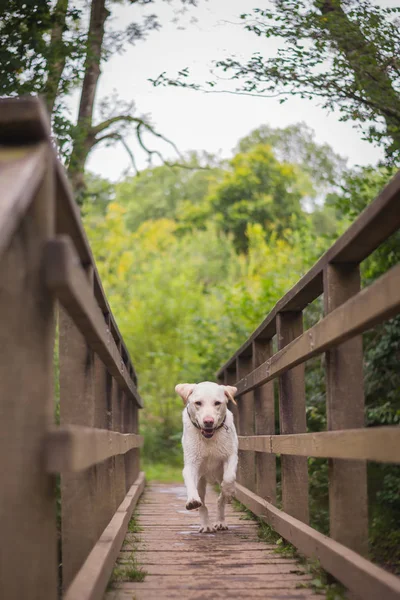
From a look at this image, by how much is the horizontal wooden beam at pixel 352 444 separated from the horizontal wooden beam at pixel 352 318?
0.37 metres

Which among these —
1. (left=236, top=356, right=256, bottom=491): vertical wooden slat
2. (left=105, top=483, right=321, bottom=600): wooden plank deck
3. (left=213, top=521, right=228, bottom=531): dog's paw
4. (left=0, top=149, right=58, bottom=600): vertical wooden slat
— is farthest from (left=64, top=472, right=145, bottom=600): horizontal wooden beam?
(left=236, top=356, right=256, bottom=491): vertical wooden slat

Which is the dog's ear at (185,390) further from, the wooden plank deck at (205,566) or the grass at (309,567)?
the grass at (309,567)

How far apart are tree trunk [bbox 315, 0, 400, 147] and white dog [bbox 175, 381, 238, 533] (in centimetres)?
284

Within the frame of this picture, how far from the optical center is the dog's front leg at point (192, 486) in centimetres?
524

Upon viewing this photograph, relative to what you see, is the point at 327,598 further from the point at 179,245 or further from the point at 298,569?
the point at 179,245

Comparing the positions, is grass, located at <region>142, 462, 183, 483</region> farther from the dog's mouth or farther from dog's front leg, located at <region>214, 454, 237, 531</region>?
the dog's mouth

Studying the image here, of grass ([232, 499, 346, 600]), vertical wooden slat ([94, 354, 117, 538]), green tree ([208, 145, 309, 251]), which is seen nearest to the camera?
grass ([232, 499, 346, 600])

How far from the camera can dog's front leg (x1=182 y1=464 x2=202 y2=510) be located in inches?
206

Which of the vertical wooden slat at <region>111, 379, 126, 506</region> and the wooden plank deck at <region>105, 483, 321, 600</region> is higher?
the vertical wooden slat at <region>111, 379, 126, 506</region>

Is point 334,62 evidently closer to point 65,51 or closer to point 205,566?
point 65,51

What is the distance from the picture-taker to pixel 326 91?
7.33 meters

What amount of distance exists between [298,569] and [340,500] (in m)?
0.82

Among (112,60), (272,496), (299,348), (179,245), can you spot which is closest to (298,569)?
(299,348)

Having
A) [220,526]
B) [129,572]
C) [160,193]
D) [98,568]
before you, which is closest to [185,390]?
[220,526]
